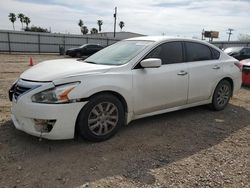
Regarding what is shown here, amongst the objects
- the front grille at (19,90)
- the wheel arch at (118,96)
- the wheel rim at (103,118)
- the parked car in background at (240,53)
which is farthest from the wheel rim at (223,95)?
the parked car in background at (240,53)

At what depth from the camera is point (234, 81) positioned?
5.77 m

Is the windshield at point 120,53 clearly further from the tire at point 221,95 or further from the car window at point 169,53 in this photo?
the tire at point 221,95

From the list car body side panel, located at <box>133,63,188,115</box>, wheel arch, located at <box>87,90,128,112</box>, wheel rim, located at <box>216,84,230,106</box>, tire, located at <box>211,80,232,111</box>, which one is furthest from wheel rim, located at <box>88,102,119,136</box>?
wheel rim, located at <box>216,84,230,106</box>

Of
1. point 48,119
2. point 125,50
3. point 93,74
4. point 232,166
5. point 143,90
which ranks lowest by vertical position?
point 232,166

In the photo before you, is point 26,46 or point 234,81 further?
point 26,46

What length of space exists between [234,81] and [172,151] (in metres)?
2.93

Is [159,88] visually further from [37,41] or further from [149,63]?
[37,41]

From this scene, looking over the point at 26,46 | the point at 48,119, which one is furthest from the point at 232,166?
the point at 26,46

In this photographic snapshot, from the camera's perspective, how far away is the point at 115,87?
3.77m

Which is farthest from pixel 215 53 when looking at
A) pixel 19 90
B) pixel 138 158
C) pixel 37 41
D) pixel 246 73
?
pixel 37 41

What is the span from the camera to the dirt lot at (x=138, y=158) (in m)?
2.93

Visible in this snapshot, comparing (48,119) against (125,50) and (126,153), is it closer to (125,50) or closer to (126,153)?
(126,153)

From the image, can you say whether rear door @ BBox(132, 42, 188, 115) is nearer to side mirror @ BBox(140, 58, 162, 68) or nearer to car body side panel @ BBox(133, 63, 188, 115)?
car body side panel @ BBox(133, 63, 188, 115)

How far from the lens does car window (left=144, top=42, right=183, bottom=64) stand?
4.42 meters
